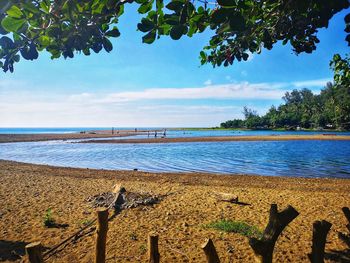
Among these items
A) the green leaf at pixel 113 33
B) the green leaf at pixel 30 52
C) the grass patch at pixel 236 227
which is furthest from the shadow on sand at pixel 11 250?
the green leaf at pixel 113 33

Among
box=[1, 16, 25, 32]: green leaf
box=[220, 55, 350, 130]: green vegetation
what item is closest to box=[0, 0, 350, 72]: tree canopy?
box=[1, 16, 25, 32]: green leaf

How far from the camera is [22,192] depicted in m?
13.3

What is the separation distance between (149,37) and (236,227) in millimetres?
6787

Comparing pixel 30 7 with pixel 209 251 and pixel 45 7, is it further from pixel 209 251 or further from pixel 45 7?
pixel 209 251

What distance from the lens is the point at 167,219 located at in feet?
29.9

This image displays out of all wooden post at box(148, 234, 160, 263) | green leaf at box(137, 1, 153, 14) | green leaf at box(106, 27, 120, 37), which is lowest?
wooden post at box(148, 234, 160, 263)

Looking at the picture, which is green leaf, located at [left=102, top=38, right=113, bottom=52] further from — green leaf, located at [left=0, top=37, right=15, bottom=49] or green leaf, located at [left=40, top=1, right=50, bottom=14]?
green leaf, located at [left=0, top=37, right=15, bottom=49]

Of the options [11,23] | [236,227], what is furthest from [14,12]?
[236,227]

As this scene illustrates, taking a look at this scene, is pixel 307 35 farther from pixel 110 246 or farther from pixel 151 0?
pixel 110 246

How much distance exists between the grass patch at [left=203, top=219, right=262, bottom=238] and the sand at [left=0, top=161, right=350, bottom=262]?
238 millimetres

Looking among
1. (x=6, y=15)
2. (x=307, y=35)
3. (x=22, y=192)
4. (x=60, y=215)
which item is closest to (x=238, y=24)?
(x=6, y=15)

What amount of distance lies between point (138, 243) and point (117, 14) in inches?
233

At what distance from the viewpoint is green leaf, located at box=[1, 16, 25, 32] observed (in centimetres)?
220

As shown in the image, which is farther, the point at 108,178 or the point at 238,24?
the point at 108,178
